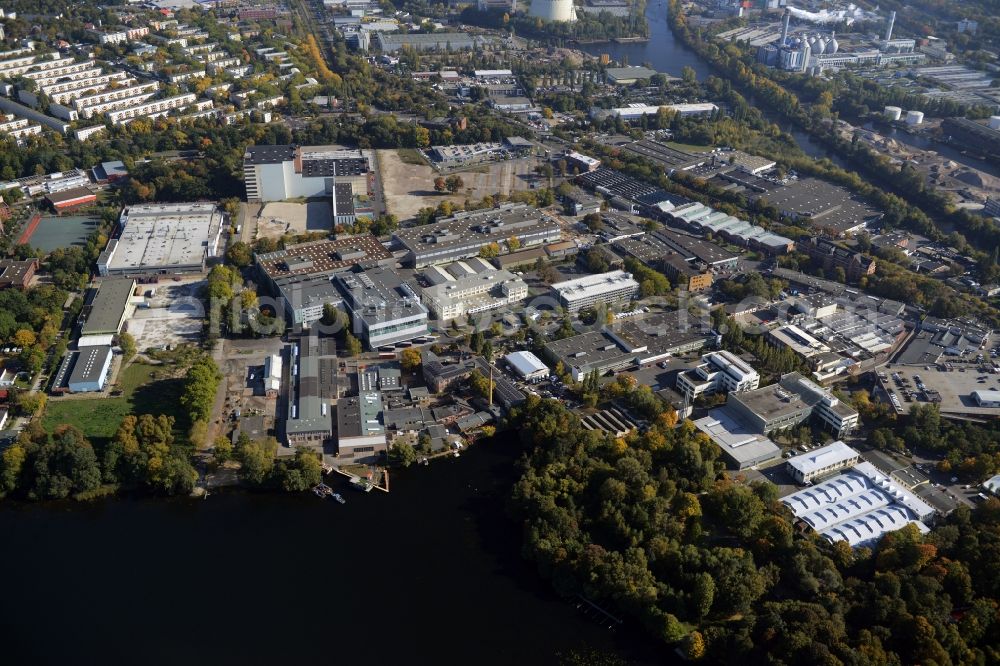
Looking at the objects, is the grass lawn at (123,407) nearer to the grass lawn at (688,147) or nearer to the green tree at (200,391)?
the green tree at (200,391)

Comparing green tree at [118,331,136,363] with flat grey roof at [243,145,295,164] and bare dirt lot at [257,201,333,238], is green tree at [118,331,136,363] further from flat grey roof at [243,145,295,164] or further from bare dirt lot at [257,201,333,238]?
flat grey roof at [243,145,295,164]

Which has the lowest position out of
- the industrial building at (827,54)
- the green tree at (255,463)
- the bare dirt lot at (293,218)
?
the green tree at (255,463)

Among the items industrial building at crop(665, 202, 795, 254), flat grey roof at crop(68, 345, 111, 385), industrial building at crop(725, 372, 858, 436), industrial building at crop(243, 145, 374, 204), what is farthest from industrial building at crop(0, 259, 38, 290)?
industrial building at crop(665, 202, 795, 254)

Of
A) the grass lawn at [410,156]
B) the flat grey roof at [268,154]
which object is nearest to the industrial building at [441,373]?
the flat grey roof at [268,154]

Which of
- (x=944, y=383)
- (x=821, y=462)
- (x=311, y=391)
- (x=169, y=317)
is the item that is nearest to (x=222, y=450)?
(x=311, y=391)

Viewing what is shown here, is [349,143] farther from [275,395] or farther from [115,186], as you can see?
[275,395]

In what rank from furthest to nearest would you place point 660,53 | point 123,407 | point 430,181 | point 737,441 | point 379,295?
point 660,53
point 430,181
point 379,295
point 123,407
point 737,441

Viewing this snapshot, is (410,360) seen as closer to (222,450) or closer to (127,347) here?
(222,450)
